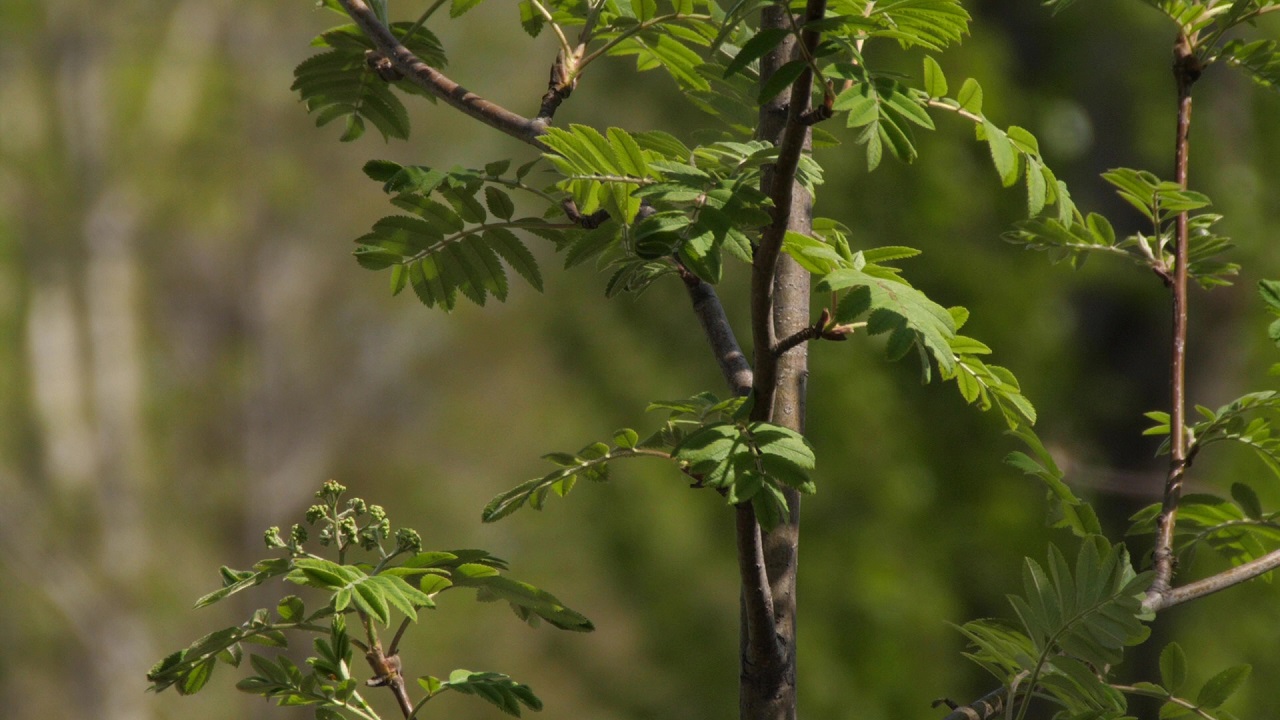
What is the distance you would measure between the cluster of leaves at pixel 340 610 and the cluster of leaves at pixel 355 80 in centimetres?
38

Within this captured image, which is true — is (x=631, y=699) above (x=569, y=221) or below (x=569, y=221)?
below

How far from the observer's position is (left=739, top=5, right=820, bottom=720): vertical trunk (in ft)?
2.08

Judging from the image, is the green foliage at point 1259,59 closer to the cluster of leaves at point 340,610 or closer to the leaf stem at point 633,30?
the leaf stem at point 633,30

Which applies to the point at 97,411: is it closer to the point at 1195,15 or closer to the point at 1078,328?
the point at 1078,328

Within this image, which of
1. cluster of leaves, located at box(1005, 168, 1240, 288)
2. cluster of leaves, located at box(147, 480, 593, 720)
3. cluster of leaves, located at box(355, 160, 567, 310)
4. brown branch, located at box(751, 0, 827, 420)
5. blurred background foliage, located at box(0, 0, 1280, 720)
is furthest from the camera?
blurred background foliage, located at box(0, 0, 1280, 720)

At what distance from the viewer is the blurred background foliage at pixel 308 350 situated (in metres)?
5.34

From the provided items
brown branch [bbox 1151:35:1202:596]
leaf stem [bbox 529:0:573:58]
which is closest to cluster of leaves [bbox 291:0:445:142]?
leaf stem [bbox 529:0:573:58]

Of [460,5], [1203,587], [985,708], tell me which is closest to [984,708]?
[985,708]

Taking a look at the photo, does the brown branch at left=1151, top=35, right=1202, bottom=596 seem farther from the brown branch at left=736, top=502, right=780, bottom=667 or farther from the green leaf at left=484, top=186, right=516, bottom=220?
the green leaf at left=484, top=186, right=516, bottom=220

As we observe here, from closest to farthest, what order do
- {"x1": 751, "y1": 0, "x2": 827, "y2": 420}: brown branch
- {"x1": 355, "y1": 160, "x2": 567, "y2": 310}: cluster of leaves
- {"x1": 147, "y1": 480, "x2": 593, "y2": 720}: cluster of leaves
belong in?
{"x1": 751, "y1": 0, "x2": 827, "y2": 420}: brown branch → {"x1": 147, "y1": 480, "x2": 593, "y2": 720}: cluster of leaves → {"x1": 355, "y1": 160, "x2": 567, "y2": 310}: cluster of leaves

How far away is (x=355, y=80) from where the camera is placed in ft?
3.34

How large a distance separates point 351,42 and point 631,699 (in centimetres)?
539

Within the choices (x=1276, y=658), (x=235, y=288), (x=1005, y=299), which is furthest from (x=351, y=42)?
(x=235, y=288)

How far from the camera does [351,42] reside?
0.97 m
